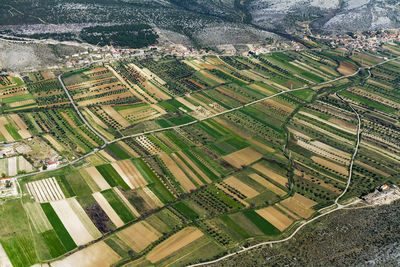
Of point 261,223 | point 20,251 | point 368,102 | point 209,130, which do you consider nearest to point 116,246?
point 20,251

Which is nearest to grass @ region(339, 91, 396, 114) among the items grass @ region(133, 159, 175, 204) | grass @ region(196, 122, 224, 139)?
grass @ region(196, 122, 224, 139)

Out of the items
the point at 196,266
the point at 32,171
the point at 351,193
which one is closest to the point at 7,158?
the point at 32,171

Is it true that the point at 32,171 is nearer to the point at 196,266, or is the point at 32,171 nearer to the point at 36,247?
the point at 36,247

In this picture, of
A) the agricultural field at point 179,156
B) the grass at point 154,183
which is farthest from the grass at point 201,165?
the grass at point 154,183

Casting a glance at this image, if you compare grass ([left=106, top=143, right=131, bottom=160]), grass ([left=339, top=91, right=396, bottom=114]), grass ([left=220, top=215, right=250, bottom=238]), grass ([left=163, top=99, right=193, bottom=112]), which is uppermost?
grass ([left=163, top=99, right=193, bottom=112])

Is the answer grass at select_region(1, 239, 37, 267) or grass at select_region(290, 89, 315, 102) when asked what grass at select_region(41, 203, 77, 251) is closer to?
grass at select_region(1, 239, 37, 267)

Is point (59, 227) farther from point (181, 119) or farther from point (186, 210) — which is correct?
point (181, 119)
